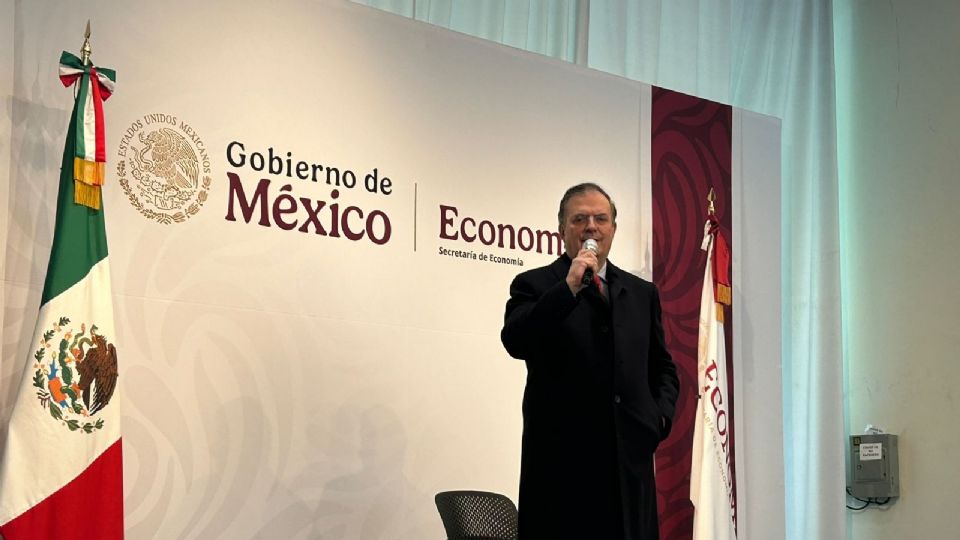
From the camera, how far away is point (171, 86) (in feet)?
12.8

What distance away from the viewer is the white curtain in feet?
19.2

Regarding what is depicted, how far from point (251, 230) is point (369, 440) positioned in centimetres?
88

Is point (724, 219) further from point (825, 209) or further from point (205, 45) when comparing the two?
point (205, 45)

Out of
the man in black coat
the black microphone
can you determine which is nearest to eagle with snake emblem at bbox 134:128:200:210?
the man in black coat

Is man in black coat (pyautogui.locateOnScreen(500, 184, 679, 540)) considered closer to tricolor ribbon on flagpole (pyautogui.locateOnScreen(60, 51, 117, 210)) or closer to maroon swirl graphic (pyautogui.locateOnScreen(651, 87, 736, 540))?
tricolor ribbon on flagpole (pyautogui.locateOnScreen(60, 51, 117, 210))

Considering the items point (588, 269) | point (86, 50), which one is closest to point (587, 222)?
point (588, 269)

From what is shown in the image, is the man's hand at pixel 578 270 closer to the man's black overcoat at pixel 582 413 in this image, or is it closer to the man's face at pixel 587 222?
the man's black overcoat at pixel 582 413

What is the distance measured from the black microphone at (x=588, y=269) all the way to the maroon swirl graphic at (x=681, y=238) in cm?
204

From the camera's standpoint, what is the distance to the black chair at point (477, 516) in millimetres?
3564

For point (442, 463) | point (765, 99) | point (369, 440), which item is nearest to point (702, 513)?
point (442, 463)

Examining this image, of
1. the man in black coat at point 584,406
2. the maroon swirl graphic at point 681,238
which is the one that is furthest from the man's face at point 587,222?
the maroon swirl graphic at point 681,238

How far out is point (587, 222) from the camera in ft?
11.5

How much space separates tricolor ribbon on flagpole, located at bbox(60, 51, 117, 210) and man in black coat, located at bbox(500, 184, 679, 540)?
1303mm

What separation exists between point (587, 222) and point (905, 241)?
11.7ft
